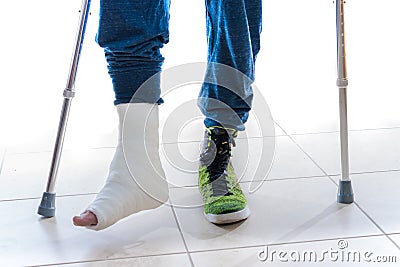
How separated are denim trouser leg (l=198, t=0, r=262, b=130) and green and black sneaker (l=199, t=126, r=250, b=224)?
0.11ft

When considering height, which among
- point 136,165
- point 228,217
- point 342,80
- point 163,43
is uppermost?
point 163,43

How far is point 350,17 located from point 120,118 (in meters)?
1.46

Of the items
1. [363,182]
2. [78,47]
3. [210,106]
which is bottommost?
[363,182]

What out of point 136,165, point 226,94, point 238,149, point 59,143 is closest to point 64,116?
point 59,143

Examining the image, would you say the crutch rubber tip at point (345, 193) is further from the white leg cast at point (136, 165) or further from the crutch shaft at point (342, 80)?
the white leg cast at point (136, 165)

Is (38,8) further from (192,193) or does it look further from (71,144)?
→ (192,193)

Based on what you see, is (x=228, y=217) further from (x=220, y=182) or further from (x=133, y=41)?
(x=133, y=41)

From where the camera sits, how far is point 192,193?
152cm

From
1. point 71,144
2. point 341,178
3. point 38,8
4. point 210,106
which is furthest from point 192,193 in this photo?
point 38,8

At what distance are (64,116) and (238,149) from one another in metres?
0.48

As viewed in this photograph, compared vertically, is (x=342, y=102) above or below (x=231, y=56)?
below

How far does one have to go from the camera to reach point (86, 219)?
1267 millimetres

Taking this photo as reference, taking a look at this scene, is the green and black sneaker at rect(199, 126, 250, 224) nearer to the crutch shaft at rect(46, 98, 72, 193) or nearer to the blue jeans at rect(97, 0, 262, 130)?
the blue jeans at rect(97, 0, 262, 130)

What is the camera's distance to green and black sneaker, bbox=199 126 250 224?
1.38 meters
